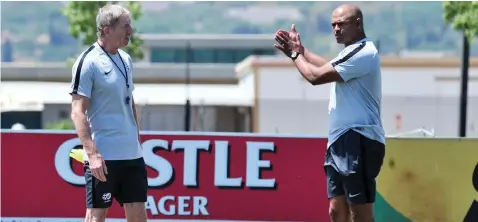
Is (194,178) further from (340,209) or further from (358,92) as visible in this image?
(358,92)

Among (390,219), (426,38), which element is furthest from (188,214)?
(426,38)

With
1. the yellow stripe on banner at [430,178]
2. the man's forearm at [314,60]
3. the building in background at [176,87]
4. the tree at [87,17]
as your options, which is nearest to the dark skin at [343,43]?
the man's forearm at [314,60]

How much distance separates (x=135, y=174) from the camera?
596 cm

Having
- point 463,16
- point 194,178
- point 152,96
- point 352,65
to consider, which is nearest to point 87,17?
point 152,96

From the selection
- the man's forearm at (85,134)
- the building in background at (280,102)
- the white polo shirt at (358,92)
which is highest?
the white polo shirt at (358,92)

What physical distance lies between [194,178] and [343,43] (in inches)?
89.7

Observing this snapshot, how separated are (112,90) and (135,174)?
0.57 m

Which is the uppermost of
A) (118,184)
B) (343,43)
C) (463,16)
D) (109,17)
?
(463,16)

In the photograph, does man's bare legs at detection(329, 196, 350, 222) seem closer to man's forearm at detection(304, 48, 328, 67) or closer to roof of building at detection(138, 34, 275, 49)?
man's forearm at detection(304, 48, 328, 67)

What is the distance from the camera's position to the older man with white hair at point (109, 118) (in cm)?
576

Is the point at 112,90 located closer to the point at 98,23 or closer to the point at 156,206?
the point at 98,23

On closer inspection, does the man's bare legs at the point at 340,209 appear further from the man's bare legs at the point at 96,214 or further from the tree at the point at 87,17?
the tree at the point at 87,17

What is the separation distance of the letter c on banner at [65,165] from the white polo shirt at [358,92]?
2671mm

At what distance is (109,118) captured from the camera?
19.2 feet
